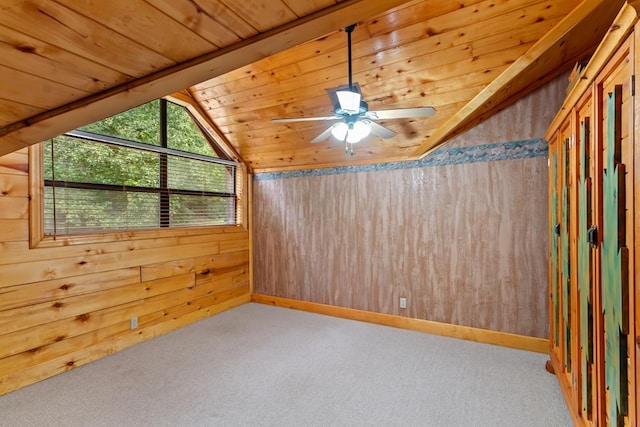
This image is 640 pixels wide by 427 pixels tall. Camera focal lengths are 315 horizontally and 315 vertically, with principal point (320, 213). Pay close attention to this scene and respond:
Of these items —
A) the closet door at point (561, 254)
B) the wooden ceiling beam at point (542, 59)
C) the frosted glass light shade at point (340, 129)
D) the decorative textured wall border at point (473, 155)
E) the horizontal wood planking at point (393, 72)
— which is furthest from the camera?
the decorative textured wall border at point (473, 155)

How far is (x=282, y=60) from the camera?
2.93 meters

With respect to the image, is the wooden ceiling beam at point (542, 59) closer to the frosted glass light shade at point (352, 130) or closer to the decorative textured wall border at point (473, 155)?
the decorative textured wall border at point (473, 155)

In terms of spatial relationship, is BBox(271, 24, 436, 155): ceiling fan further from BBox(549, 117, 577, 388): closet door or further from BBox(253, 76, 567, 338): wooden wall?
BBox(253, 76, 567, 338): wooden wall

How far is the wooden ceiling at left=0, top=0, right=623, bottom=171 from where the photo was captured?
0.92 meters

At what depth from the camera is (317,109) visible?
10.9ft

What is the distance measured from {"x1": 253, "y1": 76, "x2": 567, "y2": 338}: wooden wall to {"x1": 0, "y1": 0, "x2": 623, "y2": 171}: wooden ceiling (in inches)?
11.8

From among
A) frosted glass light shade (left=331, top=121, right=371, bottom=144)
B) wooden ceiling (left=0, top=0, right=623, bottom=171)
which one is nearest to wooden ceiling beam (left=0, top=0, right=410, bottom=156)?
wooden ceiling (left=0, top=0, right=623, bottom=171)

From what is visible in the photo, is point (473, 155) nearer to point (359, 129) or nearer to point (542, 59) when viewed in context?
point (542, 59)

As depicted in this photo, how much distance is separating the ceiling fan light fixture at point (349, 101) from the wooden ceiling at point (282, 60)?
0.47m

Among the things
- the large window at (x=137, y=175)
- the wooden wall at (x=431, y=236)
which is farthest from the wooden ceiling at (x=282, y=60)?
the large window at (x=137, y=175)

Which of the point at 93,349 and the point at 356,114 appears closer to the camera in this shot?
the point at 356,114

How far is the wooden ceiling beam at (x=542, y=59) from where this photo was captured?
2.08 metres

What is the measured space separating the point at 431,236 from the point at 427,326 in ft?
3.22

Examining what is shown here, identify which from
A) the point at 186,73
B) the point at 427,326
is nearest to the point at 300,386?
the point at 427,326
